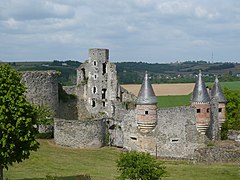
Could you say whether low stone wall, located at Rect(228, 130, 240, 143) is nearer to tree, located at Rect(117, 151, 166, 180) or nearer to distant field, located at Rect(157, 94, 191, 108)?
tree, located at Rect(117, 151, 166, 180)

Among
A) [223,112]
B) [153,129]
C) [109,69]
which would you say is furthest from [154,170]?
[109,69]

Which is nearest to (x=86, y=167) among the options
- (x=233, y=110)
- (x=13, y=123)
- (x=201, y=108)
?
(x=13, y=123)

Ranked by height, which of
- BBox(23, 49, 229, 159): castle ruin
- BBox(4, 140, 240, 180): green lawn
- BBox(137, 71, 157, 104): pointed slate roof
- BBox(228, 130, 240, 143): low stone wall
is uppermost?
BBox(137, 71, 157, 104): pointed slate roof

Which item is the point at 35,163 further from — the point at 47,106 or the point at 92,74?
the point at 92,74

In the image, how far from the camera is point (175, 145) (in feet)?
127

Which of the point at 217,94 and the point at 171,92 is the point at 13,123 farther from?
the point at 171,92

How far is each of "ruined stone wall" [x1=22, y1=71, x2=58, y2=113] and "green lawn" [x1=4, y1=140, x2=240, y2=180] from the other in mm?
5275

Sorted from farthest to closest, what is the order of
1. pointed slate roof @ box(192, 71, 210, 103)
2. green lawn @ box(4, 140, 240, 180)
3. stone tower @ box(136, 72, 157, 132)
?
pointed slate roof @ box(192, 71, 210, 103), stone tower @ box(136, 72, 157, 132), green lawn @ box(4, 140, 240, 180)

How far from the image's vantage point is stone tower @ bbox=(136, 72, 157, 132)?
38281mm

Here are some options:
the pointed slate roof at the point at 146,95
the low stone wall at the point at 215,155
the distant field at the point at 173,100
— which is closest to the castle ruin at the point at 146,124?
the pointed slate roof at the point at 146,95

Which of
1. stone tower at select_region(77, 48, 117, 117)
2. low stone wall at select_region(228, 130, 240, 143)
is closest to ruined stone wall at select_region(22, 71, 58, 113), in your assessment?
stone tower at select_region(77, 48, 117, 117)

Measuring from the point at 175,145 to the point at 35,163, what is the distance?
12.3 metres

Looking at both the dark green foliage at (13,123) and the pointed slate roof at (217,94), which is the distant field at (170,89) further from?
the dark green foliage at (13,123)

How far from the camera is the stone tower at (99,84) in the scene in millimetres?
50875
